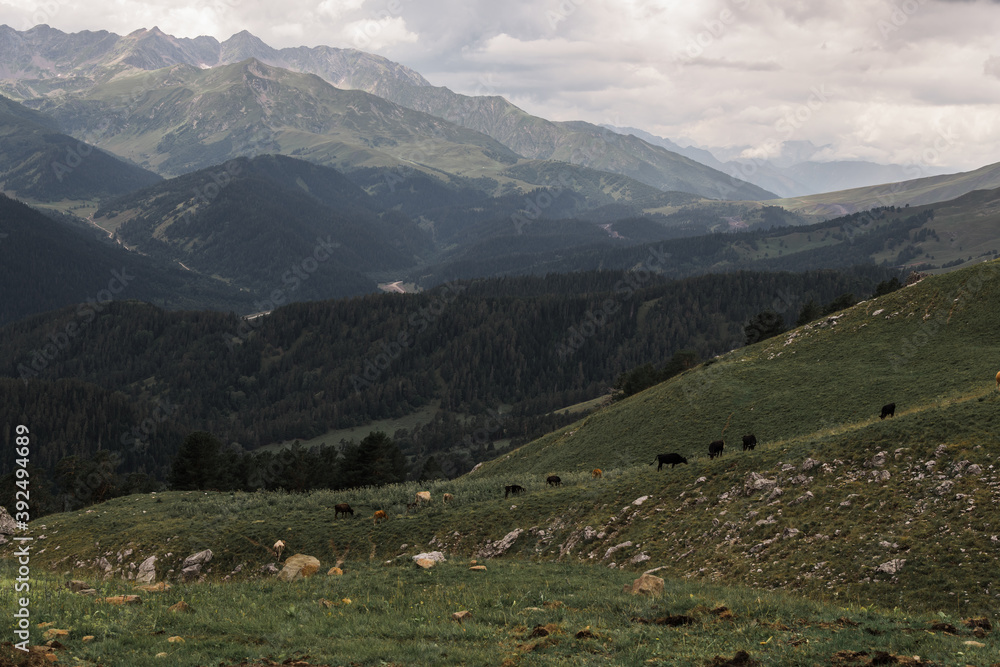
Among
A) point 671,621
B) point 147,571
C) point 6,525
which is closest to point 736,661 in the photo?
point 671,621

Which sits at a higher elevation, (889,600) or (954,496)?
(954,496)

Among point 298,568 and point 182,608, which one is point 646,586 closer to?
point 298,568

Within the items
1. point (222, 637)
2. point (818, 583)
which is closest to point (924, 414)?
point (818, 583)

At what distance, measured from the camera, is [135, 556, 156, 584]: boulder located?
38.2 meters

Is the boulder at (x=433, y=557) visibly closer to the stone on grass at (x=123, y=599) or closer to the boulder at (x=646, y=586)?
the boulder at (x=646, y=586)

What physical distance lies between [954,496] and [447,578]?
21231 mm

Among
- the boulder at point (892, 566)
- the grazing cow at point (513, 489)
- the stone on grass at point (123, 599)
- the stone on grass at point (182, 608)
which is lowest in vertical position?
the grazing cow at point (513, 489)

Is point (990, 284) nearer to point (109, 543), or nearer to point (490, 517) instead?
point (490, 517)

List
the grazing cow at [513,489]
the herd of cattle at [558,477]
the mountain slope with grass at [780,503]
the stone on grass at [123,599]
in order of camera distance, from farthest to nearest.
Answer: the grazing cow at [513,489] → the herd of cattle at [558,477] → the mountain slope with grass at [780,503] → the stone on grass at [123,599]

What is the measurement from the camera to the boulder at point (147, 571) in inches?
1503

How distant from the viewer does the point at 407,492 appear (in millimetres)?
45594

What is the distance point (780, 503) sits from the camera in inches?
1207

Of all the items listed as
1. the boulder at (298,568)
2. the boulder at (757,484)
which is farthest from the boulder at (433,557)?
the boulder at (757,484)

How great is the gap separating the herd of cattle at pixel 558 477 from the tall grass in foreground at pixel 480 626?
1470 cm
